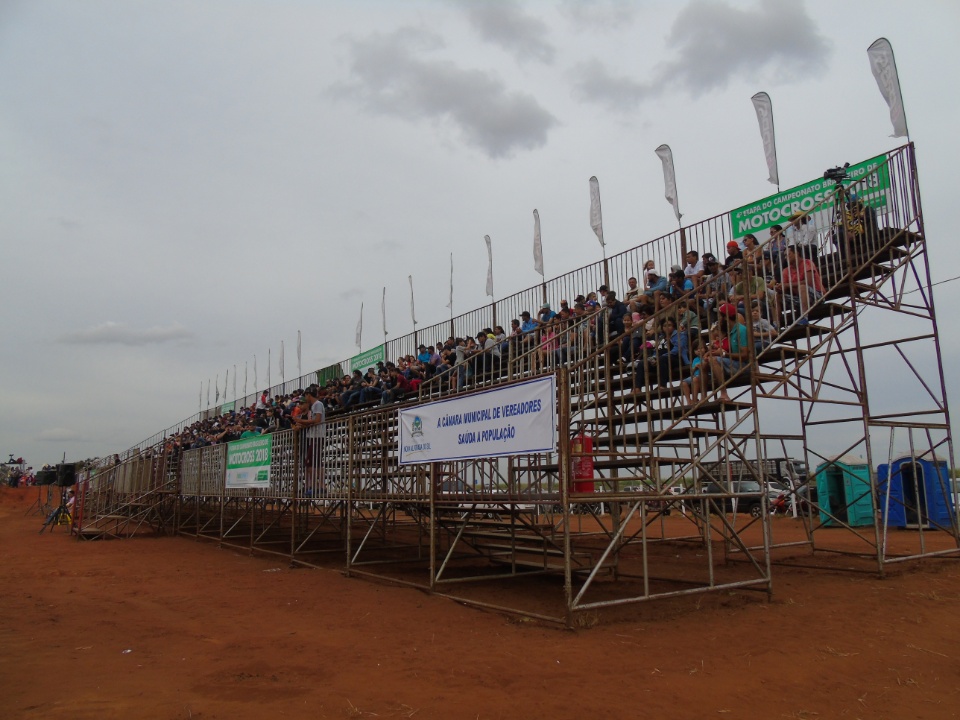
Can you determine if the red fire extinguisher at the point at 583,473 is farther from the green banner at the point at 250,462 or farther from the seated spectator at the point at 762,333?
the green banner at the point at 250,462

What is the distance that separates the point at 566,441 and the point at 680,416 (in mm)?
2527

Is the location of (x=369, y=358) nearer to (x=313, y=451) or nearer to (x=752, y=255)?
(x=313, y=451)

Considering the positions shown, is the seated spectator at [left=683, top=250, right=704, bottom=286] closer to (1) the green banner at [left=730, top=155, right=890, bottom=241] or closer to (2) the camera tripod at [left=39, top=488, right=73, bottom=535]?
(1) the green banner at [left=730, top=155, right=890, bottom=241]

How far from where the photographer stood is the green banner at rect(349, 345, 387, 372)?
87.6ft

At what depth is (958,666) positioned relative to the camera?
5961mm

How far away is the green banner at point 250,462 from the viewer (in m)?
14.6

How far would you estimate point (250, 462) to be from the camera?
15.4 meters

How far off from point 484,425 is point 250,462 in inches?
357

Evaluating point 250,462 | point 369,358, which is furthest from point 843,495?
point 369,358

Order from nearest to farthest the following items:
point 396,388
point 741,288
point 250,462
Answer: point 741,288 → point 250,462 → point 396,388

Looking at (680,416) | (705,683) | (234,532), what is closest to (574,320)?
(680,416)

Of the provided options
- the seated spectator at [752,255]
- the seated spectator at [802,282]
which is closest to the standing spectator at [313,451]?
the seated spectator at [752,255]

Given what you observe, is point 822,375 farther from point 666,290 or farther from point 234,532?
point 234,532

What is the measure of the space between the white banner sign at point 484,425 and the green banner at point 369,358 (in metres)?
16.6
